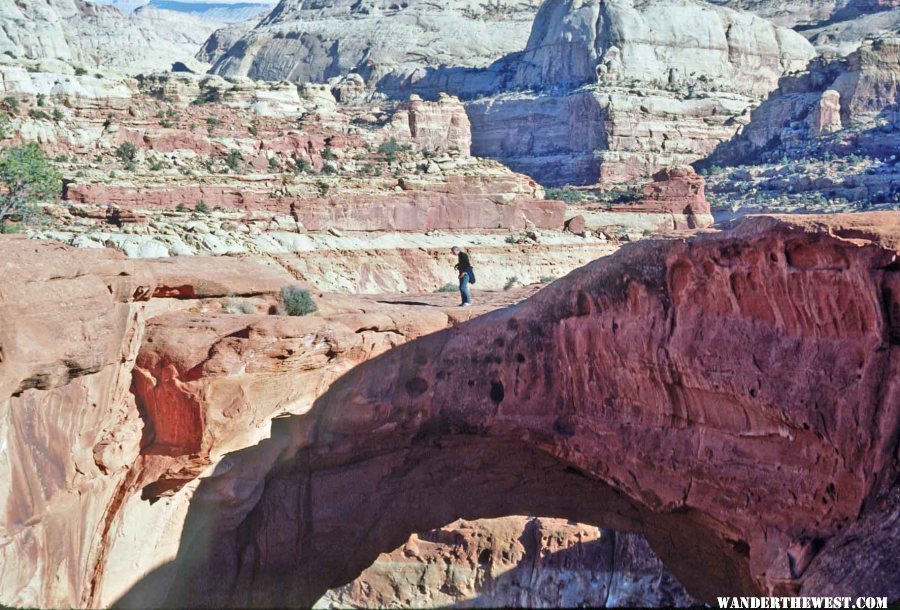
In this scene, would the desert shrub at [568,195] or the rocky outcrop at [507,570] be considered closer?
the rocky outcrop at [507,570]

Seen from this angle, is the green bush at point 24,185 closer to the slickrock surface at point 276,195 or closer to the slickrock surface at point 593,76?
the slickrock surface at point 276,195

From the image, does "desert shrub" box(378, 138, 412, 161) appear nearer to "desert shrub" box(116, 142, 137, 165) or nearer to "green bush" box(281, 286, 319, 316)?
"desert shrub" box(116, 142, 137, 165)

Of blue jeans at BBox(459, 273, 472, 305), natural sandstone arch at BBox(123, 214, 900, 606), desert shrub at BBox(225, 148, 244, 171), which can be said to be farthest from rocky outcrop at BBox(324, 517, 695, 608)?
desert shrub at BBox(225, 148, 244, 171)

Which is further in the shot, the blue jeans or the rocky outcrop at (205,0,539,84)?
the rocky outcrop at (205,0,539,84)

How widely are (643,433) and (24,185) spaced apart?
21.3 metres

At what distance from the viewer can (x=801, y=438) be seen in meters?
15.6

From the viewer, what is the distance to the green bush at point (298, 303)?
19.2 metres

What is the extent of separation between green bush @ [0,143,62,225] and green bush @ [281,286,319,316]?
1407 centimetres

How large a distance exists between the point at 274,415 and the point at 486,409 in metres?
4.18

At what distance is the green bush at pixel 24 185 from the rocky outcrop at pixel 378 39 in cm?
9505

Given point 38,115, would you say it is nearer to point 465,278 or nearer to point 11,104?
point 11,104

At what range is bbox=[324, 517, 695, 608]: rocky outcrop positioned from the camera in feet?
82.8

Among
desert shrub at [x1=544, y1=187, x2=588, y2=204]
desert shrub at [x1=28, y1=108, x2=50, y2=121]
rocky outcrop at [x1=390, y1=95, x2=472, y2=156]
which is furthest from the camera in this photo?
rocky outcrop at [x1=390, y1=95, x2=472, y2=156]

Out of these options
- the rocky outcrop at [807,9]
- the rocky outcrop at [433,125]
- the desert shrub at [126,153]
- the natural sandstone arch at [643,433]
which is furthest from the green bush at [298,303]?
the rocky outcrop at [807,9]
